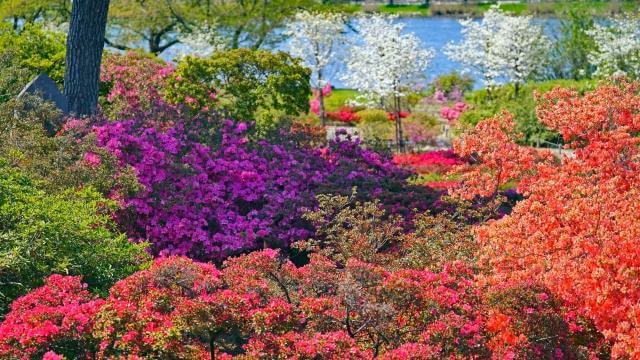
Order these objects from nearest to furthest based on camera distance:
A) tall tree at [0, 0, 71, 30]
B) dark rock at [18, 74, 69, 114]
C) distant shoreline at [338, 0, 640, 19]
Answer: dark rock at [18, 74, 69, 114] → tall tree at [0, 0, 71, 30] → distant shoreline at [338, 0, 640, 19]

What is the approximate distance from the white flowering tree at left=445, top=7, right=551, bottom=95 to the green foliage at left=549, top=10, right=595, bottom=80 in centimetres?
207

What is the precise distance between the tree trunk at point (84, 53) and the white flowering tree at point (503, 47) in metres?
14.0

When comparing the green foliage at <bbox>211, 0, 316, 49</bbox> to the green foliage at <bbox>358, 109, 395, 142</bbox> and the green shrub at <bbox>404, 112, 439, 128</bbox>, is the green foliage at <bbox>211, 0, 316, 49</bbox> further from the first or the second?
the green shrub at <bbox>404, 112, 439, 128</bbox>

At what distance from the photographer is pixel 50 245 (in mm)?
8766

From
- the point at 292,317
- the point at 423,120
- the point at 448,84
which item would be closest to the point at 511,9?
the point at 448,84

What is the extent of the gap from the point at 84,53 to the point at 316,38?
43.7 feet

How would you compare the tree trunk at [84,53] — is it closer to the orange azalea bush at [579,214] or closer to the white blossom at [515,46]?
the orange azalea bush at [579,214]

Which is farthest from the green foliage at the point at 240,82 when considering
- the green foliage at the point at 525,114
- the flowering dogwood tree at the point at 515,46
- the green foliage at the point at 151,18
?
the green foliage at the point at 151,18

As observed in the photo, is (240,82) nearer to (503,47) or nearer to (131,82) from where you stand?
(131,82)

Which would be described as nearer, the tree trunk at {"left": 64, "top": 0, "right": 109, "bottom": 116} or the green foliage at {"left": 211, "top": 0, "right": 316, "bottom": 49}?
the tree trunk at {"left": 64, "top": 0, "right": 109, "bottom": 116}

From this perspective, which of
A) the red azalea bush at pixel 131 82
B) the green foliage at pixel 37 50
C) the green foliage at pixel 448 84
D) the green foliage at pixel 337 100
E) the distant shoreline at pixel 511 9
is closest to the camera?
the red azalea bush at pixel 131 82

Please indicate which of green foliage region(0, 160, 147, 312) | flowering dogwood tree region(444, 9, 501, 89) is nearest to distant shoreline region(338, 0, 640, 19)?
flowering dogwood tree region(444, 9, 501, 89)

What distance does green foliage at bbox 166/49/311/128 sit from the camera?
15.5 metres

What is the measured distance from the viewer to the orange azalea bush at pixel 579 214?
25.1ft
